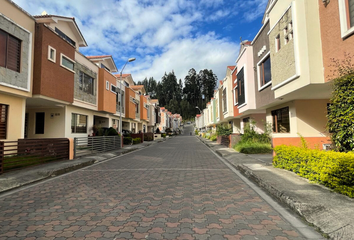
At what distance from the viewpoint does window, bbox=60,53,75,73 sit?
1451 cm

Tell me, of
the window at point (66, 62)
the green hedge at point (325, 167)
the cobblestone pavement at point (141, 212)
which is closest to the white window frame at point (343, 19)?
the green hedge at point (325, 167)

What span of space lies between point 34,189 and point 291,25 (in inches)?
421

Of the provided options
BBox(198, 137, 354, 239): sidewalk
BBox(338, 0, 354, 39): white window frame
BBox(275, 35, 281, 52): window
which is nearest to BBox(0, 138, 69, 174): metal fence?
BBox(198, 137, 354, 239): sidewalk

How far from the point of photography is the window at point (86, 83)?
1804cm

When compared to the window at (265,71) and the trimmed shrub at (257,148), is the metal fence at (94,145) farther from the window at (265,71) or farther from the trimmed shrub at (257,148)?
the window at (265,71)

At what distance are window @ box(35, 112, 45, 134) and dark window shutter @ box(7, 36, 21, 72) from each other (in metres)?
5.81

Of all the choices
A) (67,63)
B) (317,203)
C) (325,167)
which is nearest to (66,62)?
(67,63)

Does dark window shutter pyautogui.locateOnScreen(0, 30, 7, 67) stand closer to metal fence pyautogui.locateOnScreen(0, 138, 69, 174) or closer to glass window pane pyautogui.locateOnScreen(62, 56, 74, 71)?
metal fence pyautogui.locateOnScreen(0, 138, 69, 174)

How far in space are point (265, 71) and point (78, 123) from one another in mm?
14384

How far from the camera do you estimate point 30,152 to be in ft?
31.4

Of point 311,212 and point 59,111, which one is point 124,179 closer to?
point 311,212

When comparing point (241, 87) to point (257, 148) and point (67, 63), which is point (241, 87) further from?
point (67, 63)

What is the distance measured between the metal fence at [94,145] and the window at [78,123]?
2520mm

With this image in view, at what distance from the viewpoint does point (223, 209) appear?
4.61 meters
